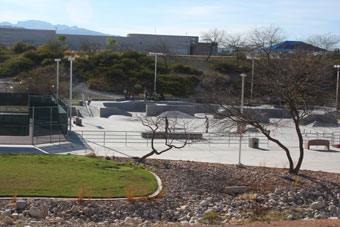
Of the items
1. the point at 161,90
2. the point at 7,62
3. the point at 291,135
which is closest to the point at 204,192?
the point at 291,135

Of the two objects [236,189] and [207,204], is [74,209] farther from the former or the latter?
[236,189]

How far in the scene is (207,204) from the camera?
50.5 feet

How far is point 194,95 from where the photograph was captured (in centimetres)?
6925

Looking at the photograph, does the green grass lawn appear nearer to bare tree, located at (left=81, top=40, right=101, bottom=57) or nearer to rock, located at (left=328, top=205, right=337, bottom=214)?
rock, located at (left=328, top=205, right=337, bottom=214)

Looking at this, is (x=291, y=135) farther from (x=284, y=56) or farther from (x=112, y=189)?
(x=284, y=56)

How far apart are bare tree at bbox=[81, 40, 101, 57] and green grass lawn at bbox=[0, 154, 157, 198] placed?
64597 mm

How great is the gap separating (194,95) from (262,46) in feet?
68.1

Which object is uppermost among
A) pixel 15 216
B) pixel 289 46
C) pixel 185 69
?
pixel 289 46

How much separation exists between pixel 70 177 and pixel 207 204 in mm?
5384

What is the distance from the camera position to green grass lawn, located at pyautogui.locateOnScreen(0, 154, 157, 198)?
14943 mm

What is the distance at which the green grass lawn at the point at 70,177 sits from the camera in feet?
49.0

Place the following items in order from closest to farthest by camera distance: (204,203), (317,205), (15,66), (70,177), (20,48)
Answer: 1. (204,203)
2. (317,205)
3. (70,177)
4. (15,66)
5. (20,48)

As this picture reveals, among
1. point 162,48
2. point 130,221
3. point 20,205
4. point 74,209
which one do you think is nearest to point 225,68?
point 162,48

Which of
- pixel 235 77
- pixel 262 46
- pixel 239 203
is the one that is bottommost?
pixel 239 203
